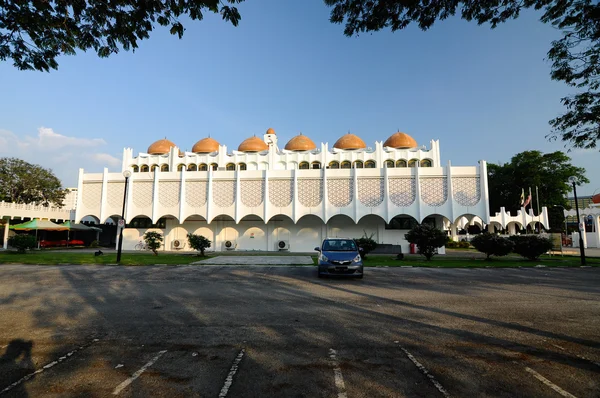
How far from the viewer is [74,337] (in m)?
5.06

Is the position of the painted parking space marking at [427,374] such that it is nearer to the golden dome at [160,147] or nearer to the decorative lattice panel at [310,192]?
the decorative lattice panel at [310,192]

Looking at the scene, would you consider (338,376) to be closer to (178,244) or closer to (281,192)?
(281,192)

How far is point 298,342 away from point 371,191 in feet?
84.7

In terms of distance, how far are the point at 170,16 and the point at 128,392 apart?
17.4ft

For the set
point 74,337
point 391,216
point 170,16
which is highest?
point 170,16

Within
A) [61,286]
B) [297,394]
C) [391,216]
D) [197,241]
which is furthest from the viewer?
[391,216]

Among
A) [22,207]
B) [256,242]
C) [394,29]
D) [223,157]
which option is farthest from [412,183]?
[22,207]

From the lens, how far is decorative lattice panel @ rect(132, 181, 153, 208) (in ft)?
104

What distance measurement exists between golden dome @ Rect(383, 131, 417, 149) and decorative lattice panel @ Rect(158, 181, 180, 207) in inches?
1048

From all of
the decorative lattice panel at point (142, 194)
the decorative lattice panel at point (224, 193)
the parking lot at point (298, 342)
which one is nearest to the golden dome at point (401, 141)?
the decorative lattice panel at point (224, 193)

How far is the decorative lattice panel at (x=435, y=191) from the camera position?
1134 inches

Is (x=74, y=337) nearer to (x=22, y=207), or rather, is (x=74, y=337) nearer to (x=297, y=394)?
(x=297, y=394)

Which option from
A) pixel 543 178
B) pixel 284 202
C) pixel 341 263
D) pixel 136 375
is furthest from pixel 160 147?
pixel 543 178

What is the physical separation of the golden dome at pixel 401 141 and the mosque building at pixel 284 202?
10593 millimetres
